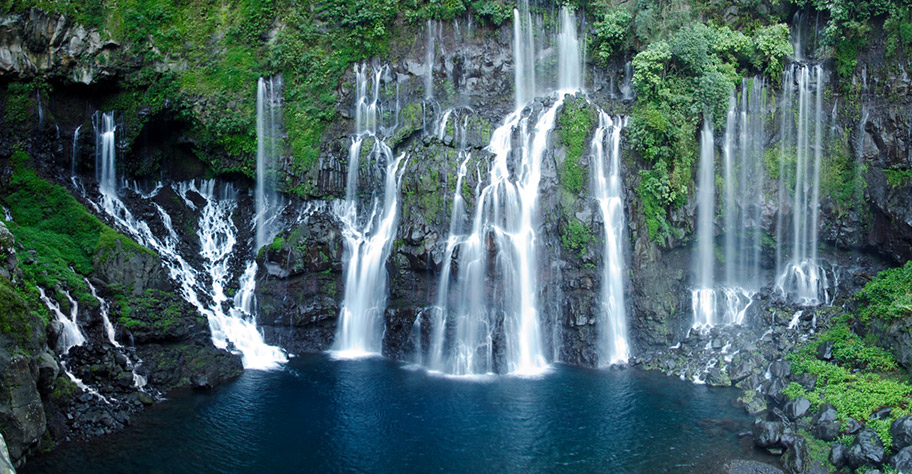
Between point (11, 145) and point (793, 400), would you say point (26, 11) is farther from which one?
point (793, 400)

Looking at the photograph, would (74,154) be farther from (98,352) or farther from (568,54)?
(568,54)

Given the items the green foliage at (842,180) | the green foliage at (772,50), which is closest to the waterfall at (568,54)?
the green foliage at (772,50)


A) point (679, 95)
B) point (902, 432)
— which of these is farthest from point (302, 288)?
point (902, 432)

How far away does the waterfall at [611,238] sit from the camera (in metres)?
24.9

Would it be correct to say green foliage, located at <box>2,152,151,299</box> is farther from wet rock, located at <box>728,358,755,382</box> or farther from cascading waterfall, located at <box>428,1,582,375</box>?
wet rock, located at <box>728,358,755,382</box>

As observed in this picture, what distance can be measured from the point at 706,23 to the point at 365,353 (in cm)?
2230

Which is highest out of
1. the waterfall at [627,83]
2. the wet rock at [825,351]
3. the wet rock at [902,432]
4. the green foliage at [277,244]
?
the waterfall at [627,83]

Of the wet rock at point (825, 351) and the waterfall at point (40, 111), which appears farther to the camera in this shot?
the waterfall at point (40, 111)

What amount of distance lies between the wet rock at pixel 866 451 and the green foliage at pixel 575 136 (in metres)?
13.7

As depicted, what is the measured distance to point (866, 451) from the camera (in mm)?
14727

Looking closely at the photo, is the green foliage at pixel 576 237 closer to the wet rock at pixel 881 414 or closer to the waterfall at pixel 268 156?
the wet rock at pixel 881 414

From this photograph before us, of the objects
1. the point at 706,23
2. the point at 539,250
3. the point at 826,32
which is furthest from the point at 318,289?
the point at 826,32

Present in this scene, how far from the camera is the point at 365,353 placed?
1038 inches

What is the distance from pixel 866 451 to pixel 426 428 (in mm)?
11346
